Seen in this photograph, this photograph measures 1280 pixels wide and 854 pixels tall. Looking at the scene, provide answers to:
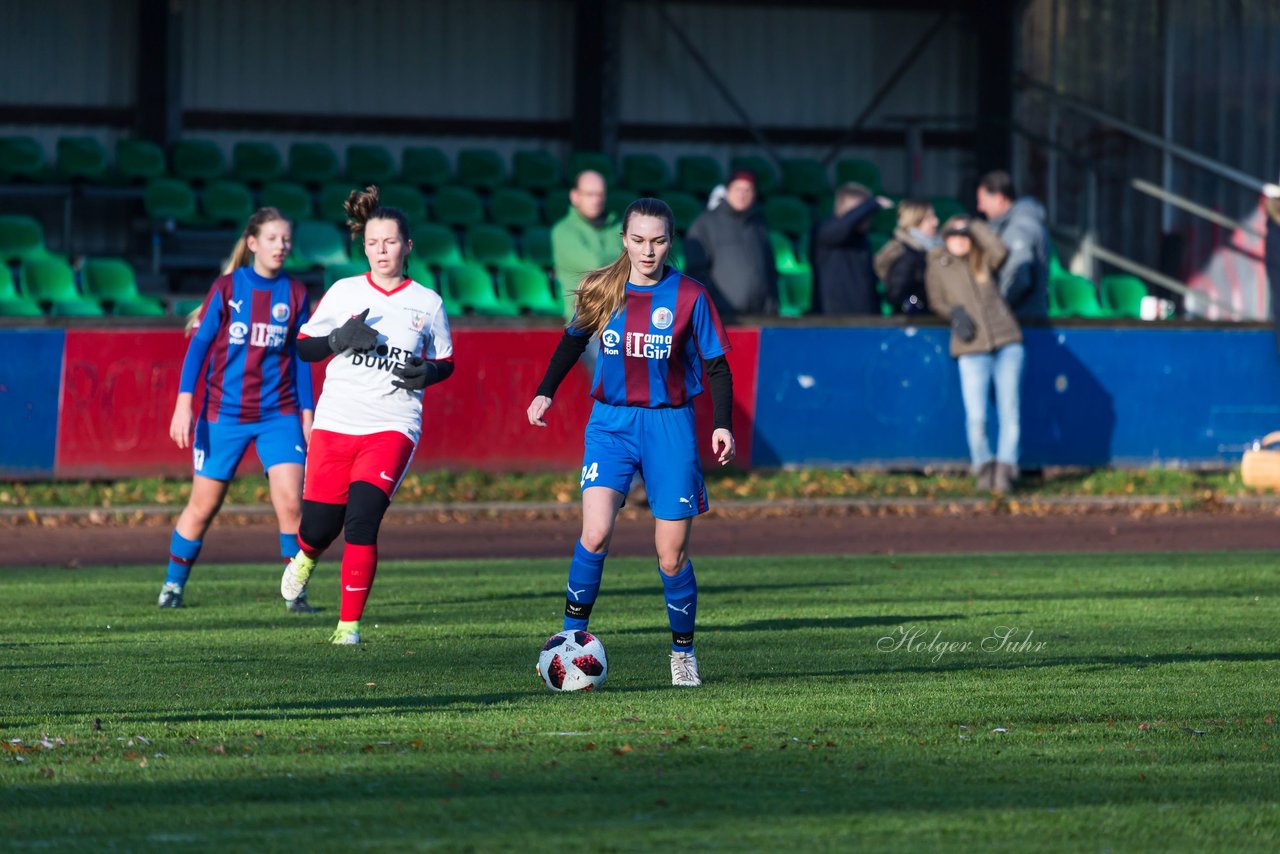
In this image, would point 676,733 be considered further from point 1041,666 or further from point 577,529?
point 577,529

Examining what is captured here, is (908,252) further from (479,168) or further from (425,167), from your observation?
(425,167)

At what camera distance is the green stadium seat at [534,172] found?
24.6 m

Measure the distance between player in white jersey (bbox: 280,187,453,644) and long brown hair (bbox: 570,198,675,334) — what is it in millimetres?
1141

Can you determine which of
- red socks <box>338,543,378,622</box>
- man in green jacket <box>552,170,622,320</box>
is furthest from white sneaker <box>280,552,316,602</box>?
man in green jacket <box>552,170,622,320</box>

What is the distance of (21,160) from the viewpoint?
Result: 22.3 meters

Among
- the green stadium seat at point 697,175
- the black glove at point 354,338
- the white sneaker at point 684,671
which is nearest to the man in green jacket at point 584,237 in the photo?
the black glove at point 354,338

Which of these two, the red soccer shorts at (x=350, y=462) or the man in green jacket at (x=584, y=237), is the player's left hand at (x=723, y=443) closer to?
the red soccer shorts at (x=350, y=462)

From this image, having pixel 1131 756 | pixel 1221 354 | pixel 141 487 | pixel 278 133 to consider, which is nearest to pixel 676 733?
pixel 1131 756

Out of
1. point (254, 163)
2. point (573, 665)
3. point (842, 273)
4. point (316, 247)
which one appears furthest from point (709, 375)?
point (254, 163)

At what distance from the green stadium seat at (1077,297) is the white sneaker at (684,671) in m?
14.5

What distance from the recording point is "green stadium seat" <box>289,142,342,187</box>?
2406 cm

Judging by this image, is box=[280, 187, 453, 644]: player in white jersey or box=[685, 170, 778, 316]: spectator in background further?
box=[685, 170, 778, 316]: spectator in background

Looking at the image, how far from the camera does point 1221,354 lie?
18312 millimetres

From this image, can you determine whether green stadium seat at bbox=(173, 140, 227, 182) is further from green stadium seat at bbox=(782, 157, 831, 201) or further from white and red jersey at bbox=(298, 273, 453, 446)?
white and red jersey at bbox=(298, 273, 453, 446)
